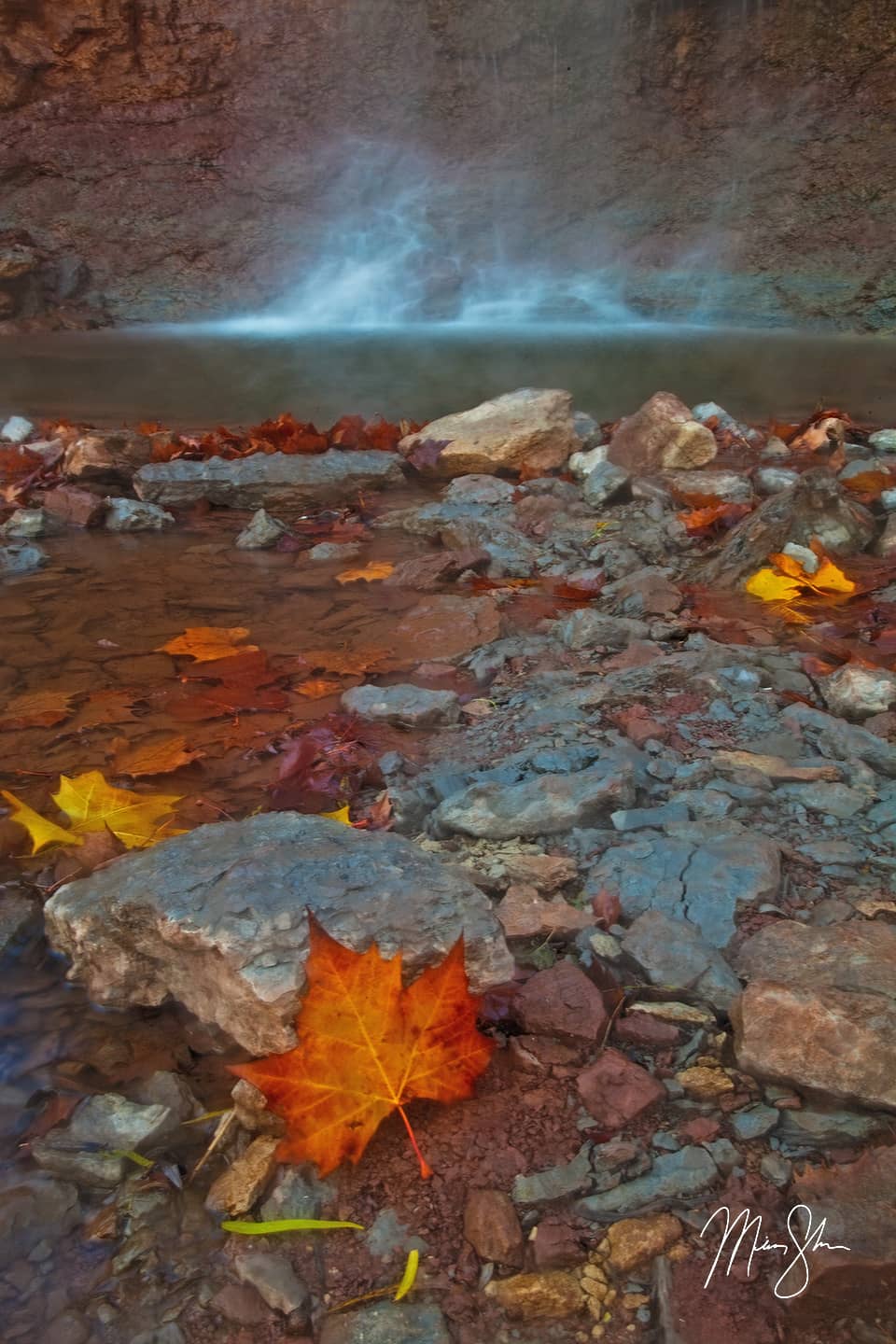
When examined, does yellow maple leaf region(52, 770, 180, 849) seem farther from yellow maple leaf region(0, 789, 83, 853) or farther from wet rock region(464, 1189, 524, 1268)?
wet rock region(464, 1189, 524, 1268)

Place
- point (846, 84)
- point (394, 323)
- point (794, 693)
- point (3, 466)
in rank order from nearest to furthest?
1. point (794, 693)
2. point (3, 466)
3. point (394, 323)
4. point (846, 84)

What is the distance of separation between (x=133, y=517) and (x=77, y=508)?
0.73ft

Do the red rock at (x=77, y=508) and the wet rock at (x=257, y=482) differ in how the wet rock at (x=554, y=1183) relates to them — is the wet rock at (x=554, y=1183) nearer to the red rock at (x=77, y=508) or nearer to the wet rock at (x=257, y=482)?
the wet rock at (x=257, y=482)

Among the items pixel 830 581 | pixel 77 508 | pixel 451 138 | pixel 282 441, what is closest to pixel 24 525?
pixel 77 508

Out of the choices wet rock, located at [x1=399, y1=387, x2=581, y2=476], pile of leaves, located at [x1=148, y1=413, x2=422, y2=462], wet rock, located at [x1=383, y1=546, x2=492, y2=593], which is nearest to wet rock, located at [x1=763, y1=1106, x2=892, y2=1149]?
wet rock, located at [x1=383, y1=546, x2=492, y2=593]

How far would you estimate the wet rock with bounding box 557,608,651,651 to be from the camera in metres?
2.39

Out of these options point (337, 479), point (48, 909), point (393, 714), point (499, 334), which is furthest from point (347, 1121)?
point (499, 334)

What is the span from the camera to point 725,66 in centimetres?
1212

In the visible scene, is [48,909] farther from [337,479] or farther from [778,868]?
[337,479]

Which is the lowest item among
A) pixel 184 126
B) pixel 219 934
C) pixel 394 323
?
pixel 394 323

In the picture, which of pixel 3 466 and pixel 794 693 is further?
pixel 3 466

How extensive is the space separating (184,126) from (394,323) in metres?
4.43
